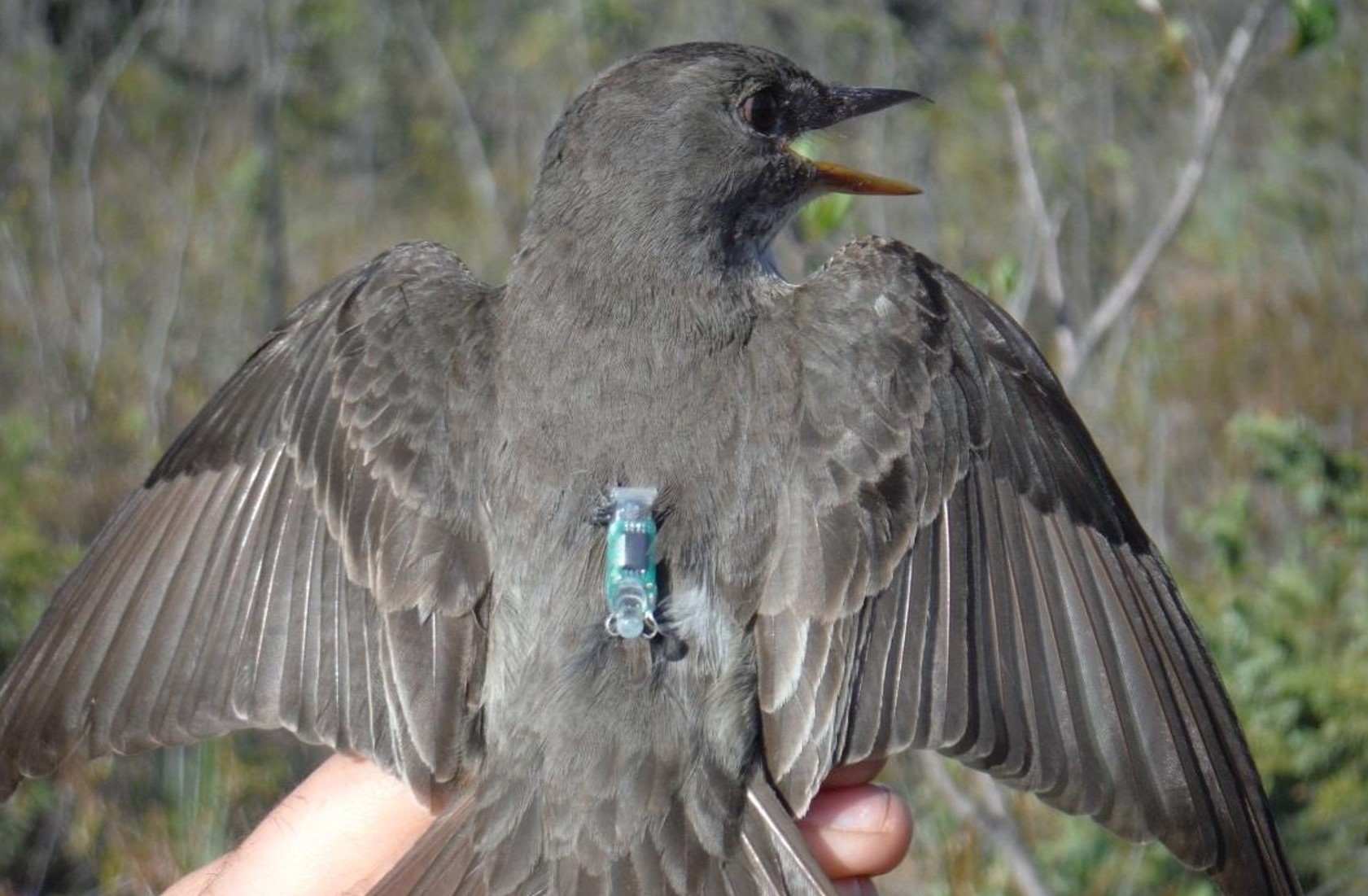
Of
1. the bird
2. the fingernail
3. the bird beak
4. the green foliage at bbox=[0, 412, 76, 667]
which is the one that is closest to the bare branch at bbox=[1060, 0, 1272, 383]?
the bird beak

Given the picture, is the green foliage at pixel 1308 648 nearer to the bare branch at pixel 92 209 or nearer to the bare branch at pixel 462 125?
the bare branch at pixel 462 125

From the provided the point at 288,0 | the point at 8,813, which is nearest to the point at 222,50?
the point at 288,0

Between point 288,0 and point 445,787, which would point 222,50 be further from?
point 445,787

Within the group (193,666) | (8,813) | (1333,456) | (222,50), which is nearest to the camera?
(193,666)

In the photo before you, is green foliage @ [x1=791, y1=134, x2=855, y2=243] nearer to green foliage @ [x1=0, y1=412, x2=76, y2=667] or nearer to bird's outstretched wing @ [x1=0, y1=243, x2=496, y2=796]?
bird's outstretched wing @ [x1=0, y1=243, x2=496, y2=796]

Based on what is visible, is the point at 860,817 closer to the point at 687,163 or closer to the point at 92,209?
the point at 687,163

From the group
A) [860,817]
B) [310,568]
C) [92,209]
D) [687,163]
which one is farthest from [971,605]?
[92,209]
